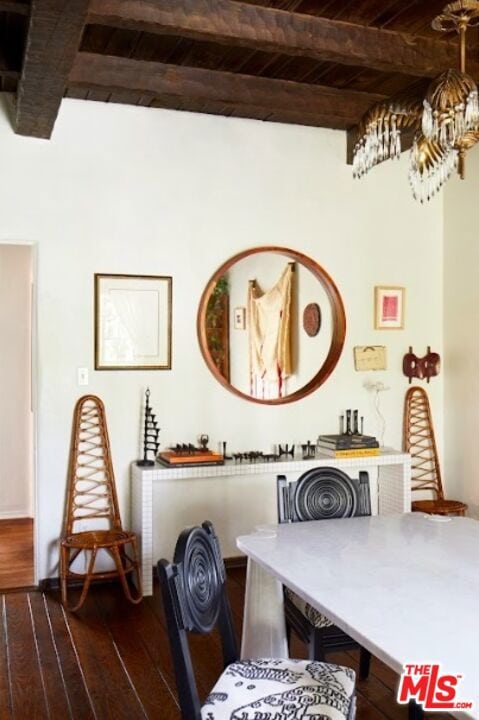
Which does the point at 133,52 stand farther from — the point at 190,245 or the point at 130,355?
the point at 130,355

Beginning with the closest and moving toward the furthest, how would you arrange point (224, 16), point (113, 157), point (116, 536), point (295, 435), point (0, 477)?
point (224, 16)
point (116, 536)
point (113, 157)
point (295, 435)
point (0, 477)

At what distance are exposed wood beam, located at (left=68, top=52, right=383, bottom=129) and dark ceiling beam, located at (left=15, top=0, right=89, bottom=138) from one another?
26 cm

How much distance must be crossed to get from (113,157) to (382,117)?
6.74 feet

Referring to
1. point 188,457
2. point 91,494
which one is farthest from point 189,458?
point 91,494

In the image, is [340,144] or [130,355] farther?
[340,144]

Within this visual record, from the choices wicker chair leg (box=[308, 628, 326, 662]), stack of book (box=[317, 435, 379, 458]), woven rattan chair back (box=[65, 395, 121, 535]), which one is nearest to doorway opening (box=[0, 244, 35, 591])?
woven rattan chair back (box=[65, 395, 121, 535])

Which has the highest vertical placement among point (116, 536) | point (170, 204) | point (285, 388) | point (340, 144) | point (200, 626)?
point (340, 144)

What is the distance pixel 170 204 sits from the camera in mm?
4023

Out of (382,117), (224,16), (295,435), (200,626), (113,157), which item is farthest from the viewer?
(295,435)

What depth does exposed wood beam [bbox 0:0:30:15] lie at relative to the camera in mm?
2647

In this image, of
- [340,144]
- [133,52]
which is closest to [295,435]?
[340,144]

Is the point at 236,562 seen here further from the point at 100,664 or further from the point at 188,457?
the point at 100,664

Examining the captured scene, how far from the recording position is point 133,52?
337 centimetres

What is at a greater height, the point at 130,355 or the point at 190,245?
the point at 190,245
